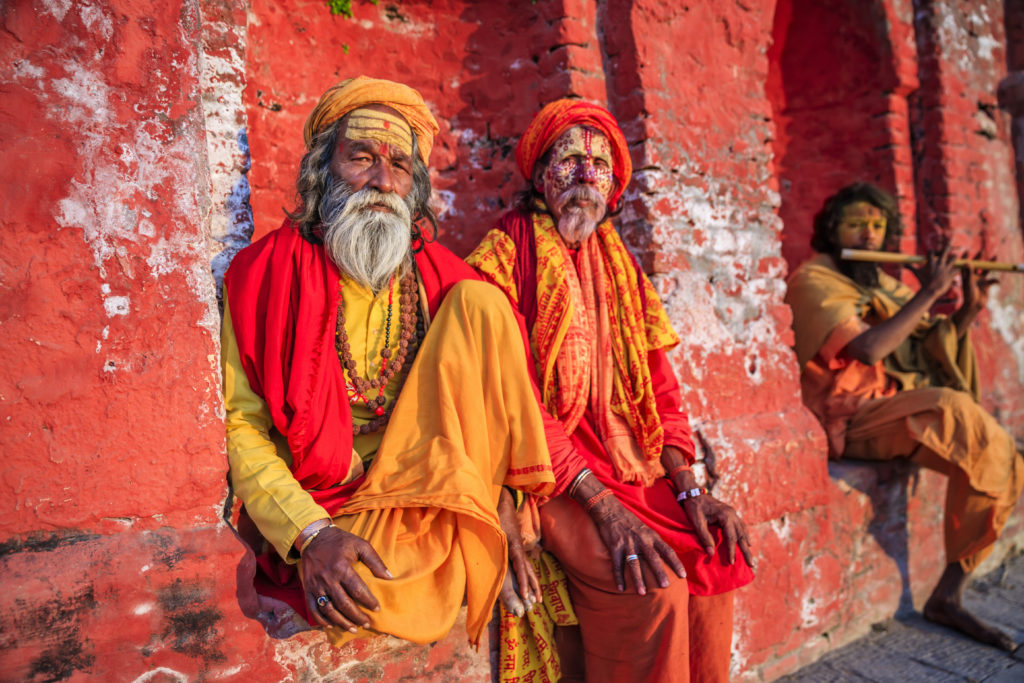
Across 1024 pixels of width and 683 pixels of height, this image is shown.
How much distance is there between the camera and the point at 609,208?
2.81 metres

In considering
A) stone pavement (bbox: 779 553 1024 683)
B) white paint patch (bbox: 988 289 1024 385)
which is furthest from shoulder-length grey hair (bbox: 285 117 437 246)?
white paint patch (bbox: 988 289 1024 385)

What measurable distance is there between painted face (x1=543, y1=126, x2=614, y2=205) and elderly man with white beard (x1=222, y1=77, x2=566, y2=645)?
57cm

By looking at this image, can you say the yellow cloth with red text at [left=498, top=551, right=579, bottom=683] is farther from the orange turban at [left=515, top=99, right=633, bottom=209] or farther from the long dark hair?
the long dark hair

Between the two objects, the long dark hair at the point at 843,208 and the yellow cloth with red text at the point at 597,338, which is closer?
the yellow cloth with red text at the point at 597,338

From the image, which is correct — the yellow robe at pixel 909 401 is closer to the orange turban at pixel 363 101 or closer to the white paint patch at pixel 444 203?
the white paint patch at pixel 444 203

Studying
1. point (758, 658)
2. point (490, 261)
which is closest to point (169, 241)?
point (490, 261)

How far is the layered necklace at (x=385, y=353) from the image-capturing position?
2.02 metres

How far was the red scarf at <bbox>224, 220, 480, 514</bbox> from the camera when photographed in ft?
5.97

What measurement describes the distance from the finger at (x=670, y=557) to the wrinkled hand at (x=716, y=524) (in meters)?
0.18

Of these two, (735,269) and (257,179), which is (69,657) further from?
(735,269)

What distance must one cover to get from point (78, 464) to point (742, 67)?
3.13 m

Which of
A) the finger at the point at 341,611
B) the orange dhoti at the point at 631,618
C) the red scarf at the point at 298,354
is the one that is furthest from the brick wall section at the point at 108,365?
the orange dhoti at the point at 631,618

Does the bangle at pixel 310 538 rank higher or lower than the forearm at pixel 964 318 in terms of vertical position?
lower

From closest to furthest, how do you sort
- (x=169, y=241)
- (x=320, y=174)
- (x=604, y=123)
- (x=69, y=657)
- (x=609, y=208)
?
1. (x=69, y=657)
2. (x=169, y=241)
3. (x=320, y=174)
4. (x=604, y=123)
5. (x=609, y=208)
